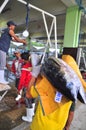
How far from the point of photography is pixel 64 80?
106cm

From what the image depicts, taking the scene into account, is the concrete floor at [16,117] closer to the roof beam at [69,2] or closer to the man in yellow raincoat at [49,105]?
the man in yellow raincoat at [49,105]

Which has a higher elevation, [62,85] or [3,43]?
[3,43]

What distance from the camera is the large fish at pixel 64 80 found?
3.47 feet

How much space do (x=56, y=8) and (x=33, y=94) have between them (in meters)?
4.60

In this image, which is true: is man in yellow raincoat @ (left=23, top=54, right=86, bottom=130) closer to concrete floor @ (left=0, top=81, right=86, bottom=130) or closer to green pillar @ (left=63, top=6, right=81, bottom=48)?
concrete floor @ (left=0, top=81, right=86, bottom=130)

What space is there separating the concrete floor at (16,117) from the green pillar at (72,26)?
2325mm

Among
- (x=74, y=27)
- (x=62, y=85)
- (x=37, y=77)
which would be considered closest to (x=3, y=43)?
(x=37, y=77)

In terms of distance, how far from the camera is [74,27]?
481cm

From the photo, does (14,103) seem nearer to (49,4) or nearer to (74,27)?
(74,27)

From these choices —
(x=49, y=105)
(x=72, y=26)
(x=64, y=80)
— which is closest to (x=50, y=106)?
(x=49, y=105)

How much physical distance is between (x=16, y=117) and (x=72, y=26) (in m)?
3.37

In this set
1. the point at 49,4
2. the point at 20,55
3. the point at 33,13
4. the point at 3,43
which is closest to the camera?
the point at 3,43

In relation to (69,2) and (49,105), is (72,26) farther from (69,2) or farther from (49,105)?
(49,105)

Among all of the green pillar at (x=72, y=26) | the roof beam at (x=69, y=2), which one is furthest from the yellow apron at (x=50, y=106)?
the roof beam at (x=69, y=2)
